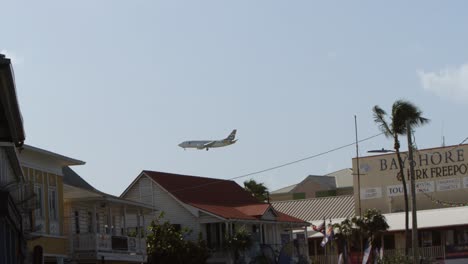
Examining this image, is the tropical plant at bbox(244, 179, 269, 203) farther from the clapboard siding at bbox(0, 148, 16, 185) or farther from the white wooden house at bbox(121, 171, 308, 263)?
the clapboard siding at bbox(0, 148, 16, 185)

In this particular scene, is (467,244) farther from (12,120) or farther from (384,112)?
(12,120)

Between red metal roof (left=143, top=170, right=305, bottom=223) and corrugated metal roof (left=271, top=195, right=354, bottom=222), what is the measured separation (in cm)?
1001

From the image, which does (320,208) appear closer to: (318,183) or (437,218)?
(437,218)

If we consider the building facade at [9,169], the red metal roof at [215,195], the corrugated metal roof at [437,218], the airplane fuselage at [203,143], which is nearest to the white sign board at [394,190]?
the corrugated metal roof at [437,218]

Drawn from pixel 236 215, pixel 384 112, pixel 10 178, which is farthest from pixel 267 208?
pixel 10 178

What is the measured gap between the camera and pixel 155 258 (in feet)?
160

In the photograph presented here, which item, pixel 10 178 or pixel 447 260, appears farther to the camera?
pixel 447 260

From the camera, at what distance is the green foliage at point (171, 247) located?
159ft

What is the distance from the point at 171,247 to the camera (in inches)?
1918

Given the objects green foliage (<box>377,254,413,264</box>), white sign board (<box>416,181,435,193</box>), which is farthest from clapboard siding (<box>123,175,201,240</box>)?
white sign board (<box>416,181,435,193</box>)

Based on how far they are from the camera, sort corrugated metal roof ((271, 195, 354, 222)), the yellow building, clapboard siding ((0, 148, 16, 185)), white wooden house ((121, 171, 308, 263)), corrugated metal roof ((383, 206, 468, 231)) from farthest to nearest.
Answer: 1. corrugated metal roof ((271, 195, 354, 222))
2. corrugated metal roof ((383, 206, 468, 231))
3. white wooden house ((121, 171, 308, 263))
4. the yellow building
5. clapboard siding ((0, 148, 16, 185))

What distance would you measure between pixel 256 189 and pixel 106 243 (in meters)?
28.3

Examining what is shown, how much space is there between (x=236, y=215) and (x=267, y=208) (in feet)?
10.8

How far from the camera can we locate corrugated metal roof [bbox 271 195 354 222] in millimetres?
70312
